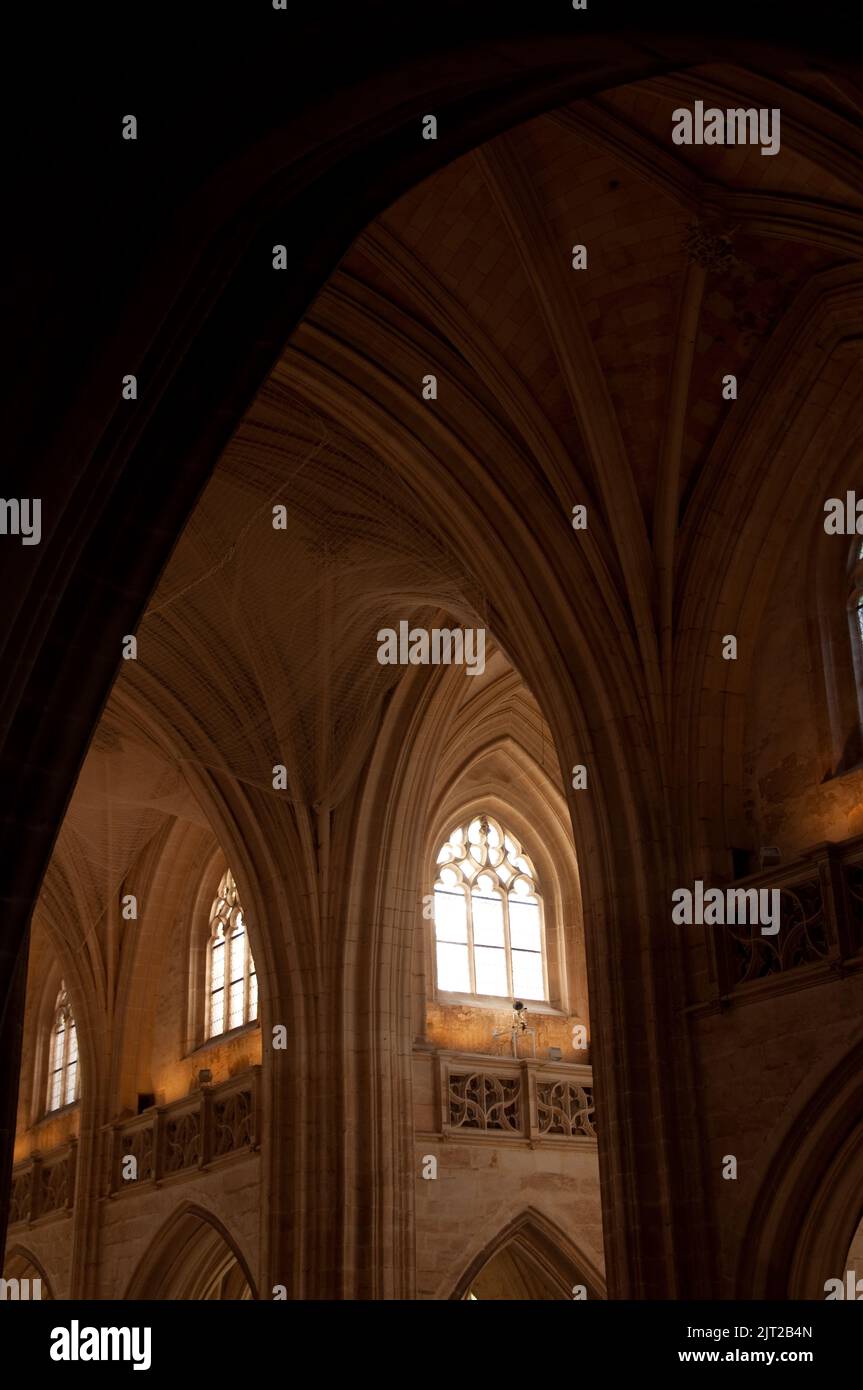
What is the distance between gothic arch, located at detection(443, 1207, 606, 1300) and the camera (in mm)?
18203

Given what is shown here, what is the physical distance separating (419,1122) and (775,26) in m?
14.1

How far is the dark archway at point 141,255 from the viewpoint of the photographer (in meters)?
6.59

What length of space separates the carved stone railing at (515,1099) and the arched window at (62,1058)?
857 cm

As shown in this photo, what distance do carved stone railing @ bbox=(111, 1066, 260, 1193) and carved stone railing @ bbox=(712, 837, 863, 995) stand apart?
9188mm

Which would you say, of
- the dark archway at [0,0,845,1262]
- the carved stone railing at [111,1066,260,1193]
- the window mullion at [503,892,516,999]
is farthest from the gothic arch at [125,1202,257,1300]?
the dark archway at [0,0,845,1262]

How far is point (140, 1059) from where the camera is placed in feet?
75.7

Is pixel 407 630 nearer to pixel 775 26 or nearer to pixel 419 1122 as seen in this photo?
pixel 419 1122
